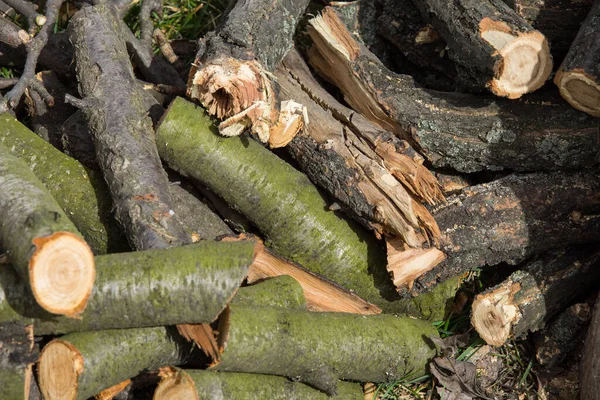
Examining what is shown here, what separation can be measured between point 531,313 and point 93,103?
2.50 m

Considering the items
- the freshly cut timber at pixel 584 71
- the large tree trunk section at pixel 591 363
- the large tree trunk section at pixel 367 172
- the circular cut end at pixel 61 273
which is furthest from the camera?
the large tree trunk section at pixel 367 172

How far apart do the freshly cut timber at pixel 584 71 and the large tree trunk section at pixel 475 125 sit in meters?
0.14

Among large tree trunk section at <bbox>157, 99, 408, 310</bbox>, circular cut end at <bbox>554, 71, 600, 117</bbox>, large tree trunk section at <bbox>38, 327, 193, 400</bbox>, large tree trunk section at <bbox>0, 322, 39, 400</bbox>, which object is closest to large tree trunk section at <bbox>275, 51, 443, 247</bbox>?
large tree trunk section at <bbox>157, 99, 408, 310</bbox>

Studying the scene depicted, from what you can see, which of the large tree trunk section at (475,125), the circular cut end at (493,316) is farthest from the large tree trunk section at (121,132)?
the circular cut end at (493,316)

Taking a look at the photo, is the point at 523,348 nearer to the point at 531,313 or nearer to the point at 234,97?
the point at 531,313

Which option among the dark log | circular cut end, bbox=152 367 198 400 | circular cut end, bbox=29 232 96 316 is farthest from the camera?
the dark log

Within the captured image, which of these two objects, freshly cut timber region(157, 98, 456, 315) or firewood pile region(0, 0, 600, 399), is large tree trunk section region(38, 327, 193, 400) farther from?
freshly cut timber region(157, 98, 456, 315)

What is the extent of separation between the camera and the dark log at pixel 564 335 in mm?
3486

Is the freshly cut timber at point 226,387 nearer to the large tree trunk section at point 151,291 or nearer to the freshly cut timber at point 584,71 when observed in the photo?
the large tree trunk section at point 151,291

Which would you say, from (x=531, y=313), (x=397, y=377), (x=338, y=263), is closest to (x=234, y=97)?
(x=338, y=263)

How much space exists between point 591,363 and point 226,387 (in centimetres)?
173

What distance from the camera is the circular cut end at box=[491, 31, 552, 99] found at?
134 inches

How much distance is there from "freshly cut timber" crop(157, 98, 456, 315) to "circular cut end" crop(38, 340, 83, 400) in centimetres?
115

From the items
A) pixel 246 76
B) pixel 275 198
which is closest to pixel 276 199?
pixel 275 198
